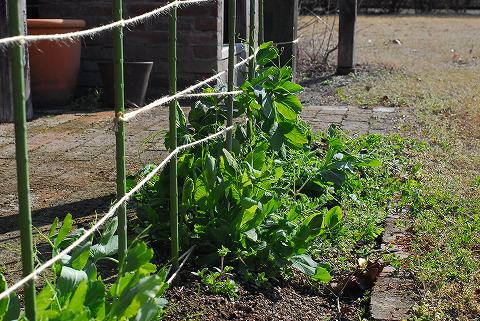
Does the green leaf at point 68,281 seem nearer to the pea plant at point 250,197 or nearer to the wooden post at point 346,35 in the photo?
the pea plant at point 250,197

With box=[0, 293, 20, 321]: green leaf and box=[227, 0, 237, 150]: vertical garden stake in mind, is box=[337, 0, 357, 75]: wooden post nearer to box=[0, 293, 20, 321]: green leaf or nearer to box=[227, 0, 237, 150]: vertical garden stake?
box=[227, 0, 237, 150]: vertical garden stake

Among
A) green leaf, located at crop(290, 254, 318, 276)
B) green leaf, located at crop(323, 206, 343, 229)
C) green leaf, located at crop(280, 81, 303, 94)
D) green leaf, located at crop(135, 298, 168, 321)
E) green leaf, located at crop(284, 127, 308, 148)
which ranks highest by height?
green leaf, located at crop(280, 81, 303, 94)

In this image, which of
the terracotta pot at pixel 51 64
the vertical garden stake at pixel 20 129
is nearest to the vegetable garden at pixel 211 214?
the vertical garden stake at pixel 20 129

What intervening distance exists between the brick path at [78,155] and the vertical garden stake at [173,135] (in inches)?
23.1

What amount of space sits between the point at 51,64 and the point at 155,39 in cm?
119

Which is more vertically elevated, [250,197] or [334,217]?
[250,197]

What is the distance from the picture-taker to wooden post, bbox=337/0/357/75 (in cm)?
1021

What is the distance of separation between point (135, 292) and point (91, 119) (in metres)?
4.85

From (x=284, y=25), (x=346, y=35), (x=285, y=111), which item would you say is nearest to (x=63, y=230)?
(x=285, y=111)

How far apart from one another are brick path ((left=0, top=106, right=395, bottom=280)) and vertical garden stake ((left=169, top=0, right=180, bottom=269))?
59 cm

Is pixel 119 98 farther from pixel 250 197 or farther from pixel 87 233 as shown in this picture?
pixel 250 197

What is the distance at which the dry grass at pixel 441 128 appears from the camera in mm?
3092

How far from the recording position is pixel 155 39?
8.02 meters

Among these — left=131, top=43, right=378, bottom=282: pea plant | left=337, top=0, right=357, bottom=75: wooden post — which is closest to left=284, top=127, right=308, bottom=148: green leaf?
left=131, top=43, right=378, bottom=282: pea plant
